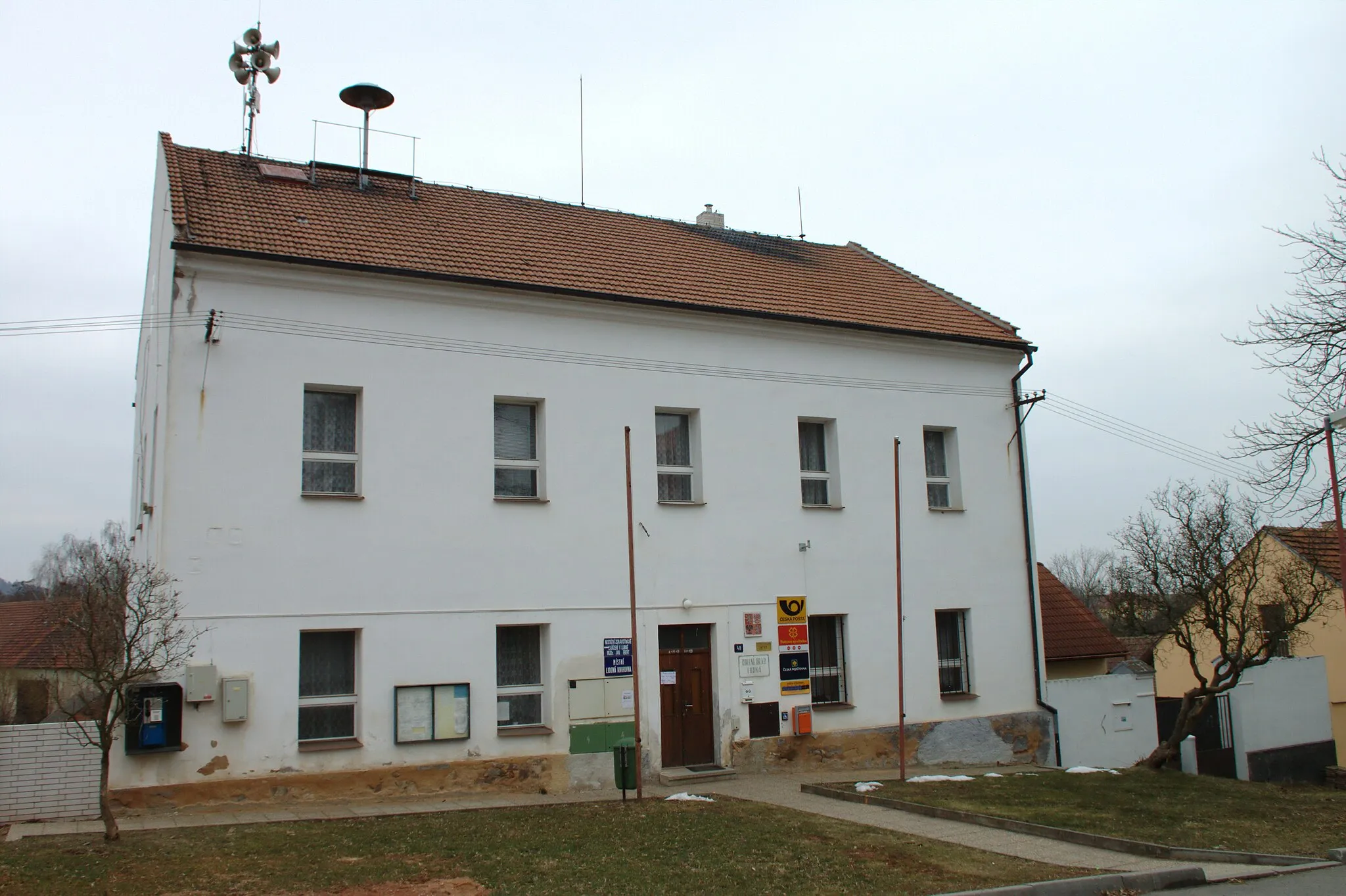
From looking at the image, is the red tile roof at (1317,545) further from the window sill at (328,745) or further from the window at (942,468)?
the window sill at (328,745)

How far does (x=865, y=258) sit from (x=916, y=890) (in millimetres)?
17542

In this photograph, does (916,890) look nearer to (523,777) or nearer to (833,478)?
(523,777)

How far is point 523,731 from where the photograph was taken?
16094 millimetres

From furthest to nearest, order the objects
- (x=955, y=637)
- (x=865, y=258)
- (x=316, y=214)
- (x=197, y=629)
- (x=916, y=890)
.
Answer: (x=865, y=258) → (x=955, y=637) → (x=316, y=214) → (x=197, y=629) → (x=916, y=890)

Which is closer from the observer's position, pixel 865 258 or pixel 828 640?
pixel 828 640

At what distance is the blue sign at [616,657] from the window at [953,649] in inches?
248

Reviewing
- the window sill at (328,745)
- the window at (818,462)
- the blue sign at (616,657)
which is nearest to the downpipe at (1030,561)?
the window at (818,462)

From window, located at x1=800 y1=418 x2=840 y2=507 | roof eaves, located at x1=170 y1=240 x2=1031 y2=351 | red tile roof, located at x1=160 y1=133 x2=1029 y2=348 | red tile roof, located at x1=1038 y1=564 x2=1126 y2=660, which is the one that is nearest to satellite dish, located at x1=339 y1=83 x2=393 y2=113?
red tile roof, located at x1=160 y1=133 x2=1029 y2=348

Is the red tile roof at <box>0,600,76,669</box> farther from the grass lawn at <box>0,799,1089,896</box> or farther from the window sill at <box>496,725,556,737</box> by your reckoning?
the grass lawn at <box>0,799,1089,896</box>

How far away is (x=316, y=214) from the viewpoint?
17.3 m

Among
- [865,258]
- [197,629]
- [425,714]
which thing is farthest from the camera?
[865,258]

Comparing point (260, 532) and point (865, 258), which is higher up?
point (865, 258)

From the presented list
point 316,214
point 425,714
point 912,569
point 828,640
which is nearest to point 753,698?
point 828,640

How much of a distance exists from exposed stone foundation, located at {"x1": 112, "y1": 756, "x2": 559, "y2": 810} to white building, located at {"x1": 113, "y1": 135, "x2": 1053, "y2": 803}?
0.04m
